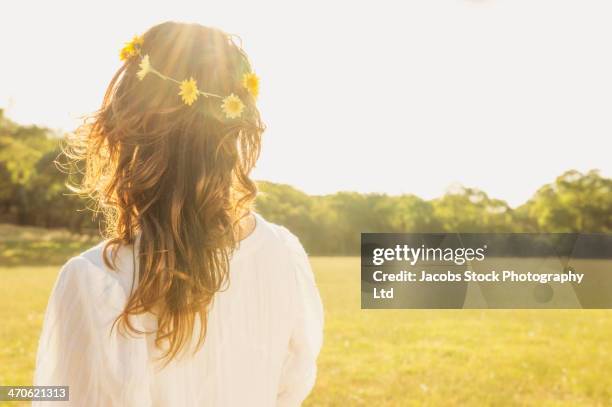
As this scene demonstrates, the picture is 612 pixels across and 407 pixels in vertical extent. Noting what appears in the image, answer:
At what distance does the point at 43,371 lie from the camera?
1.43 meters

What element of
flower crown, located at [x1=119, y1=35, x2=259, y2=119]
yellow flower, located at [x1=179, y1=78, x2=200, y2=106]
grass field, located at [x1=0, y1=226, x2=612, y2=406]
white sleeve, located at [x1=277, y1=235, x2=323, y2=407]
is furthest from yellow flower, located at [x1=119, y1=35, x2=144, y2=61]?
grass field, located at [x1=0, y1=226, x2=612, y2=406]

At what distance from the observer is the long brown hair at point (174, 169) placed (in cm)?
140

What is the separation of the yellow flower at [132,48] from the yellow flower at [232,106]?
24cm

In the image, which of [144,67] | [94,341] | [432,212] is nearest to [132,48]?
[144,67]

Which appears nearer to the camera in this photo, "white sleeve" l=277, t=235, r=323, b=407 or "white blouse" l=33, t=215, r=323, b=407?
"white blouse" l=33, t=215, r=323, b=407

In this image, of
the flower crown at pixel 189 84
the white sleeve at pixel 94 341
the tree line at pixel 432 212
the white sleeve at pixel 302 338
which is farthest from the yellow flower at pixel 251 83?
the tree line at pixel 432 212

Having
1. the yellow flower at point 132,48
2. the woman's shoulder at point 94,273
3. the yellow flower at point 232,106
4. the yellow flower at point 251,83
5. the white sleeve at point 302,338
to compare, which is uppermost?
the yellow flower at point 132,48

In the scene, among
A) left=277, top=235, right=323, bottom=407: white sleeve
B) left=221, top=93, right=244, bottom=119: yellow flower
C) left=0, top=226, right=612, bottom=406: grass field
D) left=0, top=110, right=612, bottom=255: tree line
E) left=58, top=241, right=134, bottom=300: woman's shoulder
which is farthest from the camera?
left=0, top=110, right=612, bottom=255: tree line

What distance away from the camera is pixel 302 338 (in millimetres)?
1802

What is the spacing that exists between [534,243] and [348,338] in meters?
2.69

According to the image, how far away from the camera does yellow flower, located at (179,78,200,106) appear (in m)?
1.39

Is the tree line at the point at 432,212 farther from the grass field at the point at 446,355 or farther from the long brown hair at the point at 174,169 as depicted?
the long brown hair at the point at 174,169

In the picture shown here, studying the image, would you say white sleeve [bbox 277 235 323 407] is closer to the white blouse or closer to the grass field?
the white blouse

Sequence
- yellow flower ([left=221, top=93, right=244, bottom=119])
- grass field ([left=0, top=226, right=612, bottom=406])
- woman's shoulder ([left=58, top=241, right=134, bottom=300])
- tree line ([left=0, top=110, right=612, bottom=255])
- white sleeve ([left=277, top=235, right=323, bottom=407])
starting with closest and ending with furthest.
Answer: woman's shoulder ([left=58, top=241, right=134, bottom=300])
yellow flower ([left=221, top=93, right=244, bottom=119])
white sleeve ([left=277, top=235, right=323, bottom=407])
grass field ([left=0, top=226, right=612, bottom=406])
tree line ([left=0, top=110, right=612, bottom=255])
